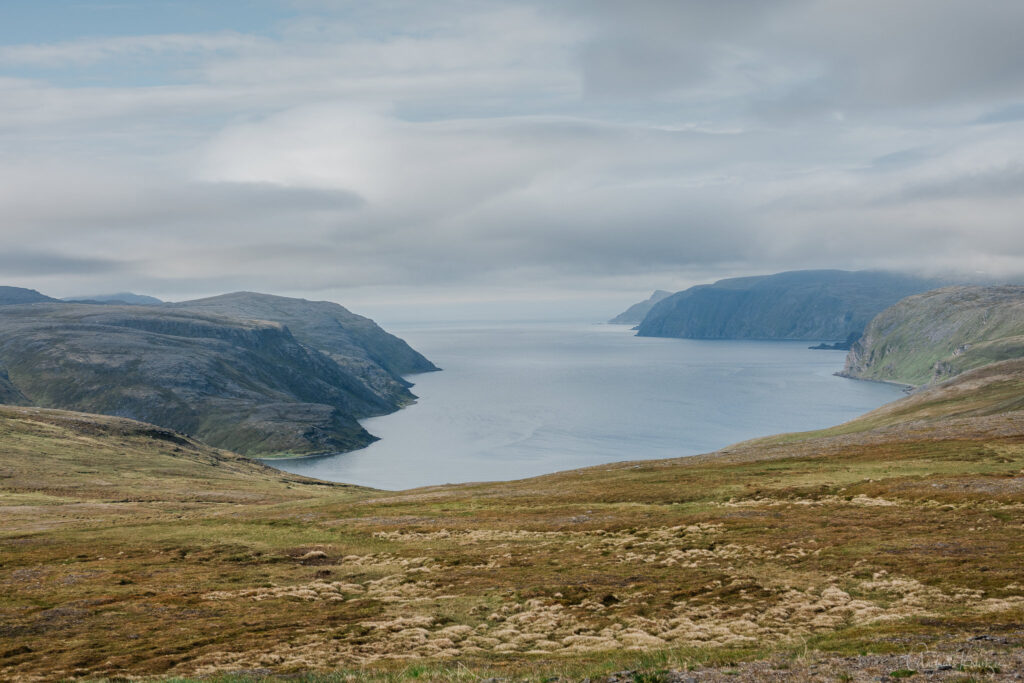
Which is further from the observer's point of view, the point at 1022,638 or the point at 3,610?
the point at 3,610

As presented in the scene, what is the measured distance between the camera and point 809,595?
36.4 metres

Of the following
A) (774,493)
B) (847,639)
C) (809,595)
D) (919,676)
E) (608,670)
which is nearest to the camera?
(919,676)

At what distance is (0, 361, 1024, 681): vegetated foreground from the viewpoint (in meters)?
27.8

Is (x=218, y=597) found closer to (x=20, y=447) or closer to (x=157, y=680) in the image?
(x=157, y=680)

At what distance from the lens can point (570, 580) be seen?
43.5m

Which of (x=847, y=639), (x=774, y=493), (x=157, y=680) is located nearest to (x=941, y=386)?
(x=774, y=493)

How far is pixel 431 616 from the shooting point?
3800 cm

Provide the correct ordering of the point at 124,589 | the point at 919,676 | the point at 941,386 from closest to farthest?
the point at 919,676
the point at 124,589
the point at 941,386

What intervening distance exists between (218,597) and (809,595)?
35954 millimetres

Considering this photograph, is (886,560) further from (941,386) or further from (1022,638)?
(941,386)

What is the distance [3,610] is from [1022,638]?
5276cm

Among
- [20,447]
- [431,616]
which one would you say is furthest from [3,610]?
[20,447]

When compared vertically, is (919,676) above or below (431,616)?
above

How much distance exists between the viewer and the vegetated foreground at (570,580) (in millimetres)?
27828
